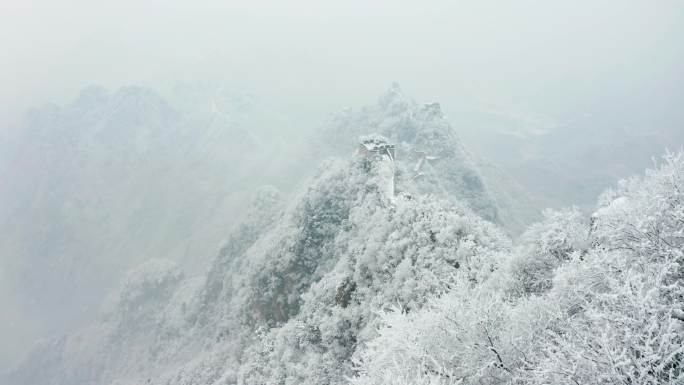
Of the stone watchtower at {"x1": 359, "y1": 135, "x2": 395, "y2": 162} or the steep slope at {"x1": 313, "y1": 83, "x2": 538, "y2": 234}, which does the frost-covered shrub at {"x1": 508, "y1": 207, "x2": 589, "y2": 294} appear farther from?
the steep slope at {"x1": 313, "y1": 83, "x2": 538, "y2": 234}

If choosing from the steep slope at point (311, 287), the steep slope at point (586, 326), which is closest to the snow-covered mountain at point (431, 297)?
the steep slope at point (586, 326)

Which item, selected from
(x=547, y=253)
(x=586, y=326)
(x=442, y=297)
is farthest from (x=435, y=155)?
(x=586, y=326)

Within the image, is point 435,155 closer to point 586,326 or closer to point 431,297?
point 431,297

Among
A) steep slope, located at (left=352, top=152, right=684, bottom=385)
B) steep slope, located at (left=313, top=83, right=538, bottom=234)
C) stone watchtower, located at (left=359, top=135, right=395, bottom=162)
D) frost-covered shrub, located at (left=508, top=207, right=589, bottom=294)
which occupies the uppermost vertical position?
steep slope, located at (left=352, top=152, right=684, bottom=385)

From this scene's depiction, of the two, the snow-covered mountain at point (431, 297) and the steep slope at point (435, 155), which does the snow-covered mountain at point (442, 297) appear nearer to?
the snow-covered mountain at point (431, 297)

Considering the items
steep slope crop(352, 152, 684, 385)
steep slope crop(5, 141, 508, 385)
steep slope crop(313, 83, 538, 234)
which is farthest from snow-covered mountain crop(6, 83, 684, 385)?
steep slope crop(313, 83, 538, 234)

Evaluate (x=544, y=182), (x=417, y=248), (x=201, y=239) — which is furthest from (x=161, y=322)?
(x=544, y=182)

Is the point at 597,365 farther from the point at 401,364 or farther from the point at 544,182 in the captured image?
the point at 544,182

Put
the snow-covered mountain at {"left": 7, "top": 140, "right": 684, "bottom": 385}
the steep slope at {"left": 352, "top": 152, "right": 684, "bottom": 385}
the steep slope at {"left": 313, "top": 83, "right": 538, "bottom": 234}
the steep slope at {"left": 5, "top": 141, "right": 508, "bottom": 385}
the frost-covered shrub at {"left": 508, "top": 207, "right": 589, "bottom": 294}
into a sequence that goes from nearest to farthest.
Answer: the steep slope at {"left": 352, "top": 152, "right": 684, "bottom": 385} → the snow-covered mountain at {"left": 7, "top": 140, "right": 684, "bottom": 385} → the frost-covered shrub at {"left": 508, "top": 207, "right": 589, "bottom": 294} → the steep slope at {"left": 5, "top": 141, "right": 508, "bottom": 385} → the steep slope at {"left": 313, "top": 83, "right": 538, "bottom": 234}
